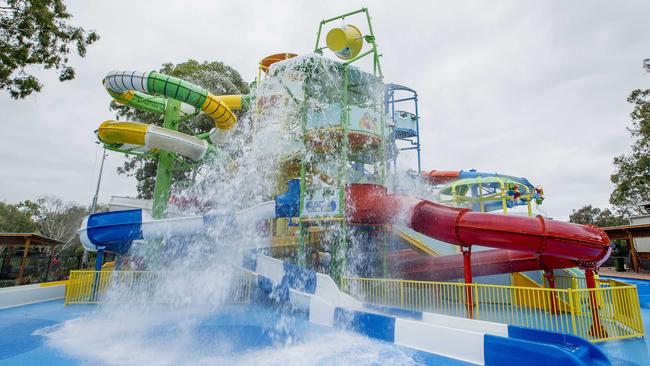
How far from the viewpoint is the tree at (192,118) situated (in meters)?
25.5

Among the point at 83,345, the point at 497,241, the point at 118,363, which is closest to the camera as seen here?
the point at 118,363

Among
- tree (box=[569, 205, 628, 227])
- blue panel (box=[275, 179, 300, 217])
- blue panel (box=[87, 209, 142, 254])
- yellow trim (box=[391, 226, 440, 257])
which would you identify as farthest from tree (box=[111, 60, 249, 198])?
tree (box=[569, 205, 628, 227])

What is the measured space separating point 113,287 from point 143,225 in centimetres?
228

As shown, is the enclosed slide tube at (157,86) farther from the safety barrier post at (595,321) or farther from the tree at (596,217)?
the tree at (596,217)

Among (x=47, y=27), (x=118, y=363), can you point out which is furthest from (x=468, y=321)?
(x=47, y=27)

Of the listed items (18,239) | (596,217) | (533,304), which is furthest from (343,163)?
(596,217)

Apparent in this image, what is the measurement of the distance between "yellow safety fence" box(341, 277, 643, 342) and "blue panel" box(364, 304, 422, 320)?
0.68ft

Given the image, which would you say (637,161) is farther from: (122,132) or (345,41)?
(122,132)

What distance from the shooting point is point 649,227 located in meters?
17.7

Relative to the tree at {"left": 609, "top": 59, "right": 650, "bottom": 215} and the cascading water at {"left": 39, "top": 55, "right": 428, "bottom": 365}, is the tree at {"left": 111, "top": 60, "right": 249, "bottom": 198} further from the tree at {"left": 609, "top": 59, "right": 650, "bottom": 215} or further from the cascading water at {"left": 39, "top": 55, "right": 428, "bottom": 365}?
the tree at {"left": 609, "top": 59, "right": 650, "bottom": 215}

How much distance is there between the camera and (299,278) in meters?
9.77

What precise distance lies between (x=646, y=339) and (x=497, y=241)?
322 cm

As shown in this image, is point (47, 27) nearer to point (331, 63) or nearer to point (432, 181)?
point (331, 63)

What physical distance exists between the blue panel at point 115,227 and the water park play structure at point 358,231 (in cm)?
4
